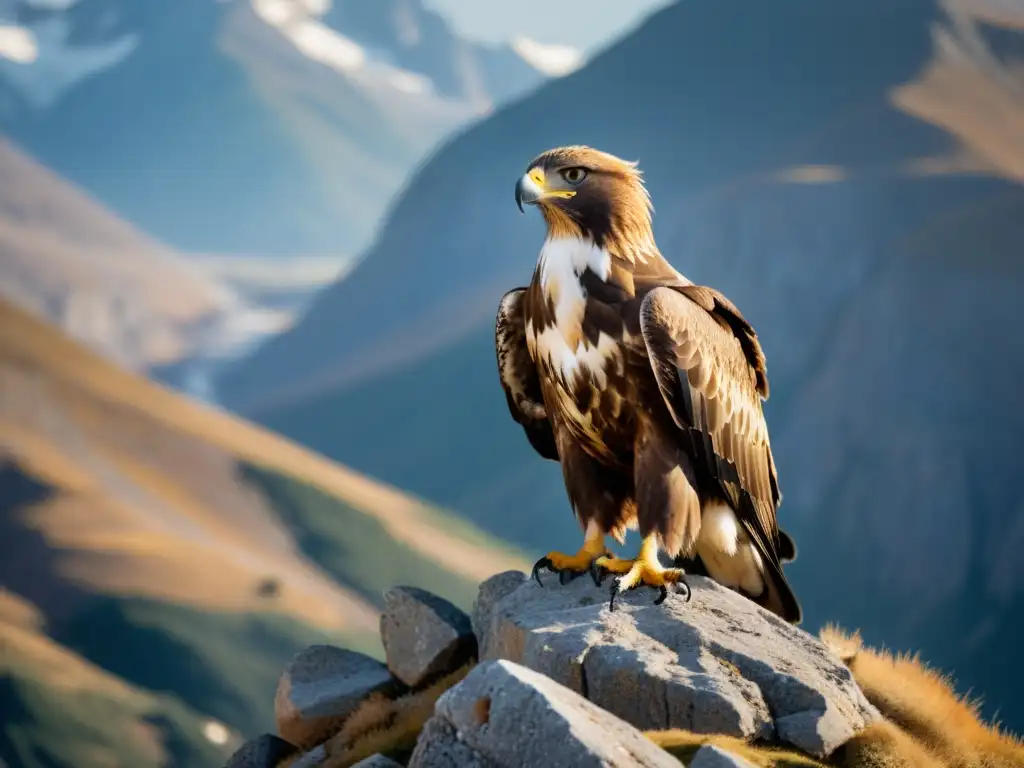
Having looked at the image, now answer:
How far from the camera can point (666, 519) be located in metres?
8.69

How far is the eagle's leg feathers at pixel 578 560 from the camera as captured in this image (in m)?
9.52

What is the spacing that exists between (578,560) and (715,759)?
2695mm

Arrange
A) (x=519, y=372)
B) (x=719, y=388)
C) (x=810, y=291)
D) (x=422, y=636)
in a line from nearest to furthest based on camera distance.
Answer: (x=719, y=388) → (x=519, y=372) → (x=422, y=636) → (x=810, y=291)

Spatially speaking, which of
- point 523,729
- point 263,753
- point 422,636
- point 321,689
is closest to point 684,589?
point 523,729

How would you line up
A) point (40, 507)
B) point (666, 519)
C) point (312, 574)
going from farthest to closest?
point (312, 574), point (40, 507), point (666, 519)

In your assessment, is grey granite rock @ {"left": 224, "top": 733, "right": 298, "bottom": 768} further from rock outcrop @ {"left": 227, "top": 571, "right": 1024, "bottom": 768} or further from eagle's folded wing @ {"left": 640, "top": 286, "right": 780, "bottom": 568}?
eagle's folded wing @ {"left": 640, "top": 286, "right": 780, "bottom": 568}

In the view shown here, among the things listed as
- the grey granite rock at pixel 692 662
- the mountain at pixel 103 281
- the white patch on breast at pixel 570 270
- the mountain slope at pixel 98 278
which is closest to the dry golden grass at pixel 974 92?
the grey granite rock at pixel 692 662

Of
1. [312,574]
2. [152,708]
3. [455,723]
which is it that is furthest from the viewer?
[312,574]

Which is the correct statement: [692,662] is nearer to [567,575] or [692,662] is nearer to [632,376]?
[567,575]

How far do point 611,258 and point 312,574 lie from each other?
68773 millimetres

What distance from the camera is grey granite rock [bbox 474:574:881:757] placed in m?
8.49

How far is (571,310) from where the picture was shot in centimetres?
869

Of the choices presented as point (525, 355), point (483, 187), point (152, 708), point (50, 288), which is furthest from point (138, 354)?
point (525, 355)

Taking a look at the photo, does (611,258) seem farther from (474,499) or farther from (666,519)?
(474,499)
